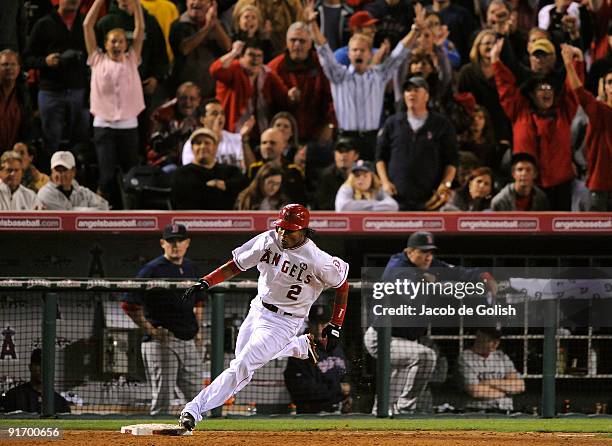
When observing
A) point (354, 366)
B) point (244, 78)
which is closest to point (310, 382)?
point (354, 366)

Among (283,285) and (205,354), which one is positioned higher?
(283,285)

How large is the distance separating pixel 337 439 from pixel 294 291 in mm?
1260

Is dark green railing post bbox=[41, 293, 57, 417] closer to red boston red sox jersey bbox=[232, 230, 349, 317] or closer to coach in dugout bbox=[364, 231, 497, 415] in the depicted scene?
red boston red sox jersey bbox=[232, 230, 349, 317]

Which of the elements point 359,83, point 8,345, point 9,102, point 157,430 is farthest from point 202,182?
point 157,430

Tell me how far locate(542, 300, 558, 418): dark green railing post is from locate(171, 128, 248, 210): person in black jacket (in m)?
3.26

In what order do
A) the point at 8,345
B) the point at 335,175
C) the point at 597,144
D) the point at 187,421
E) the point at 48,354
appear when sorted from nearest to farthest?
the point at 187,421 → the point at 48,354 → the point at 8,345 → the point at 335,175 → the point at 597,144

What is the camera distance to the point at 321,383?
9.45 metres

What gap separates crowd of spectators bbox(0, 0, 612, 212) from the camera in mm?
10469

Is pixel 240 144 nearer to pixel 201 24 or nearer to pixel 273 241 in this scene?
pixel 201 24

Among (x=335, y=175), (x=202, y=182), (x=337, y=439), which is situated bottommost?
(x=337, y=439)

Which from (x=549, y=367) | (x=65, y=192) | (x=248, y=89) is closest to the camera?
(x=549, y=367)

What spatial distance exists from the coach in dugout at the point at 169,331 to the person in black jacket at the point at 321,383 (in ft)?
2.81

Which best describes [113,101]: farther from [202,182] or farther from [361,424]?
[361,424]

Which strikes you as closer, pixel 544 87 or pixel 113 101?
pixel 113 101
